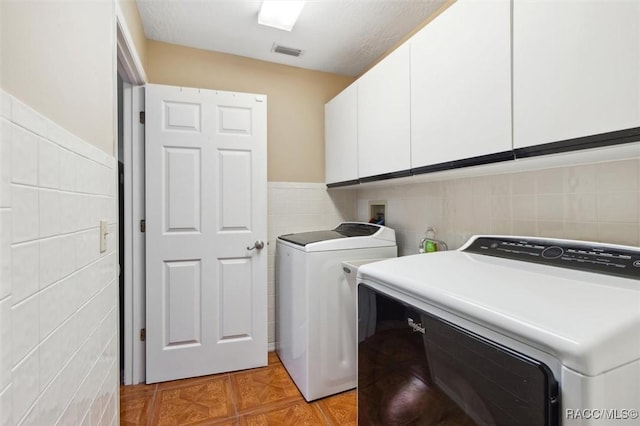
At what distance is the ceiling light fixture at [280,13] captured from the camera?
1.77 meters

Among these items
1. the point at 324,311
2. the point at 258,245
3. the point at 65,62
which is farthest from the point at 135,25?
the point at 324,311

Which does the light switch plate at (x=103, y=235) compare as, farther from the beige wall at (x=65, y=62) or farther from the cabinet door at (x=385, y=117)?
the cabinet door at (x=385, y=117)

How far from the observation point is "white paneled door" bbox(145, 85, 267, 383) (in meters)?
2.07

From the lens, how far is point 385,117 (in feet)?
5.82

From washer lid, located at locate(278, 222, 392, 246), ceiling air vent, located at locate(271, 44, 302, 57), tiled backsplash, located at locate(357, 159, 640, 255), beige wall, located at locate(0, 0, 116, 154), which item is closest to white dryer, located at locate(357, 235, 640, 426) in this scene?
tiled backsplash, located at locate(357, 159, 640, 255)

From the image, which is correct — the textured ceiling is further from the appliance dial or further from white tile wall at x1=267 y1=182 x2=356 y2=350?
the appliance dial

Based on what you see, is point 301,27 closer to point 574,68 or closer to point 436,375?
point 574,68

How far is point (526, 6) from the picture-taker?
3.27 ft

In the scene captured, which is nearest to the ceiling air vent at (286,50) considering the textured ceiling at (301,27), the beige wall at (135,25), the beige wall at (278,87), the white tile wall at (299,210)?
the textured ceiling at (301,27)

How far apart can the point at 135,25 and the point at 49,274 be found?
1.73m

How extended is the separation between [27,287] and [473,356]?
1.02 metres

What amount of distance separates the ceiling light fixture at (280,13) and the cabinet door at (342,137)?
0.57 meters

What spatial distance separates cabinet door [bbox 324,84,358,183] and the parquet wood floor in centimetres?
149

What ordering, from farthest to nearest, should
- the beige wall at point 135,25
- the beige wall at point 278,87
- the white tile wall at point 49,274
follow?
the beige wall at point 278,87
the beige wall at point 135,25
the white tile wall at point 49,274
